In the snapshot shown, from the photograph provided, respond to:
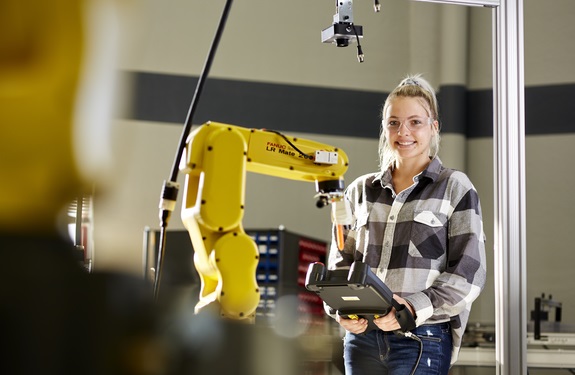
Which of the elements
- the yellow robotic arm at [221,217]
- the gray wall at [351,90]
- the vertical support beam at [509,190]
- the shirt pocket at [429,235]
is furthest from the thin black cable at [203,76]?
the vertical support beam at [509,190]

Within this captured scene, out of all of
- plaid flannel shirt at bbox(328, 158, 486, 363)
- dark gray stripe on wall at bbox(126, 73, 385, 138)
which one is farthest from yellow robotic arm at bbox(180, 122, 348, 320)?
dark gray stripe on wall at bbox(126, 73, 385, 138)

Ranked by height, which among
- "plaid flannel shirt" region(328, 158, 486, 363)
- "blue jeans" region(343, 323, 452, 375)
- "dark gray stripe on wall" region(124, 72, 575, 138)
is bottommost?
"blue jeans" region(343, 323, 452, 375)

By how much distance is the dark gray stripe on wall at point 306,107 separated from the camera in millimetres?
3193

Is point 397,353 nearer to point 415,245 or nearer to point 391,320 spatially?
point 391,320

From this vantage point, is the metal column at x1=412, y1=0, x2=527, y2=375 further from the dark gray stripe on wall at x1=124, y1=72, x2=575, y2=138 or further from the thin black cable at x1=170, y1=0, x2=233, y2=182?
the thin black cable at x1=170, y1=0, x2=233, y2=182

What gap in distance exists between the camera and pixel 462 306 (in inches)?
82.6

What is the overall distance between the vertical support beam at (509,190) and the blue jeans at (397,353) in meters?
1.17

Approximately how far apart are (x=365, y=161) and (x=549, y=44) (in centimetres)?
128

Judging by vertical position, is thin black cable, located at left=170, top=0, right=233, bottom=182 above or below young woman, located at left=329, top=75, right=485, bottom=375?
above

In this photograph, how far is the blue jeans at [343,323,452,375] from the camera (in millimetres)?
2066

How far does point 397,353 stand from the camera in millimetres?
2070

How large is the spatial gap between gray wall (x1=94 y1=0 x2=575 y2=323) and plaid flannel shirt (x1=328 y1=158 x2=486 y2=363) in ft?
2.93

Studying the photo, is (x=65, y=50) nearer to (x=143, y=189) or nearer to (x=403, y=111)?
(x=403, y=111)

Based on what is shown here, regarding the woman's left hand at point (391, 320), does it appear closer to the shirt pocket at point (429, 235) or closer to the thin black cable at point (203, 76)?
the shirt pocket at point (429, 235)
